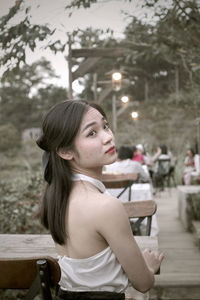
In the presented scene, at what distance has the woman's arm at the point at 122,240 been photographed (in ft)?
3.36

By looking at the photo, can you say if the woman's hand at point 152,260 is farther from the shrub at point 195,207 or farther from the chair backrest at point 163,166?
the chair backrest at point 163,166

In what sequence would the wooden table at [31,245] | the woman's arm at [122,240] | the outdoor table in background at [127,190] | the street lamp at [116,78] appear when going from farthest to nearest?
the street lamp at [116,78], the outdoor table in background at [127,190], the wooden table at [31,245], the woman's arm at [122,240]

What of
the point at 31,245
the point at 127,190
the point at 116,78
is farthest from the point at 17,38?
the point at 116,78

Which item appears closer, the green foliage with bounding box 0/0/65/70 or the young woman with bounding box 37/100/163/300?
the young woman with bounding box 37/100/163/300

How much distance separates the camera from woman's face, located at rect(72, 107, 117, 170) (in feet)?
3.76

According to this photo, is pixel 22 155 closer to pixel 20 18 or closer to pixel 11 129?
pixel 11 129

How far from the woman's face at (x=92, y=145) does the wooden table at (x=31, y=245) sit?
2.78 ft

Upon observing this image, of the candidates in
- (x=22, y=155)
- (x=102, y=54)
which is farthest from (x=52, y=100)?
(x=102, y=54)

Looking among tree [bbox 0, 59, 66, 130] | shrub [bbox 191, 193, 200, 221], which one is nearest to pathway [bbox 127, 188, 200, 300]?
shrub [bbox 191, 193, 200, 221]

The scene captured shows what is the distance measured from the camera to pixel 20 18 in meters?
3.08

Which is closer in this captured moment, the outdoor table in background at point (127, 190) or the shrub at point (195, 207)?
the outdoor table in background at point (127, 190)

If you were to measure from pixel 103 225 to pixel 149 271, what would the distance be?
0.73 ft

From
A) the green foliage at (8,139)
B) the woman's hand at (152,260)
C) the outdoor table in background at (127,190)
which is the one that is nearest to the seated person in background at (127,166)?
the outdoor table in background at (127,190)

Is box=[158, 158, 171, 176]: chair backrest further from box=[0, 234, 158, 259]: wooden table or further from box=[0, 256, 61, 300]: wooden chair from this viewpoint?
box=[0, 256, 61, 300]: wooden chair
